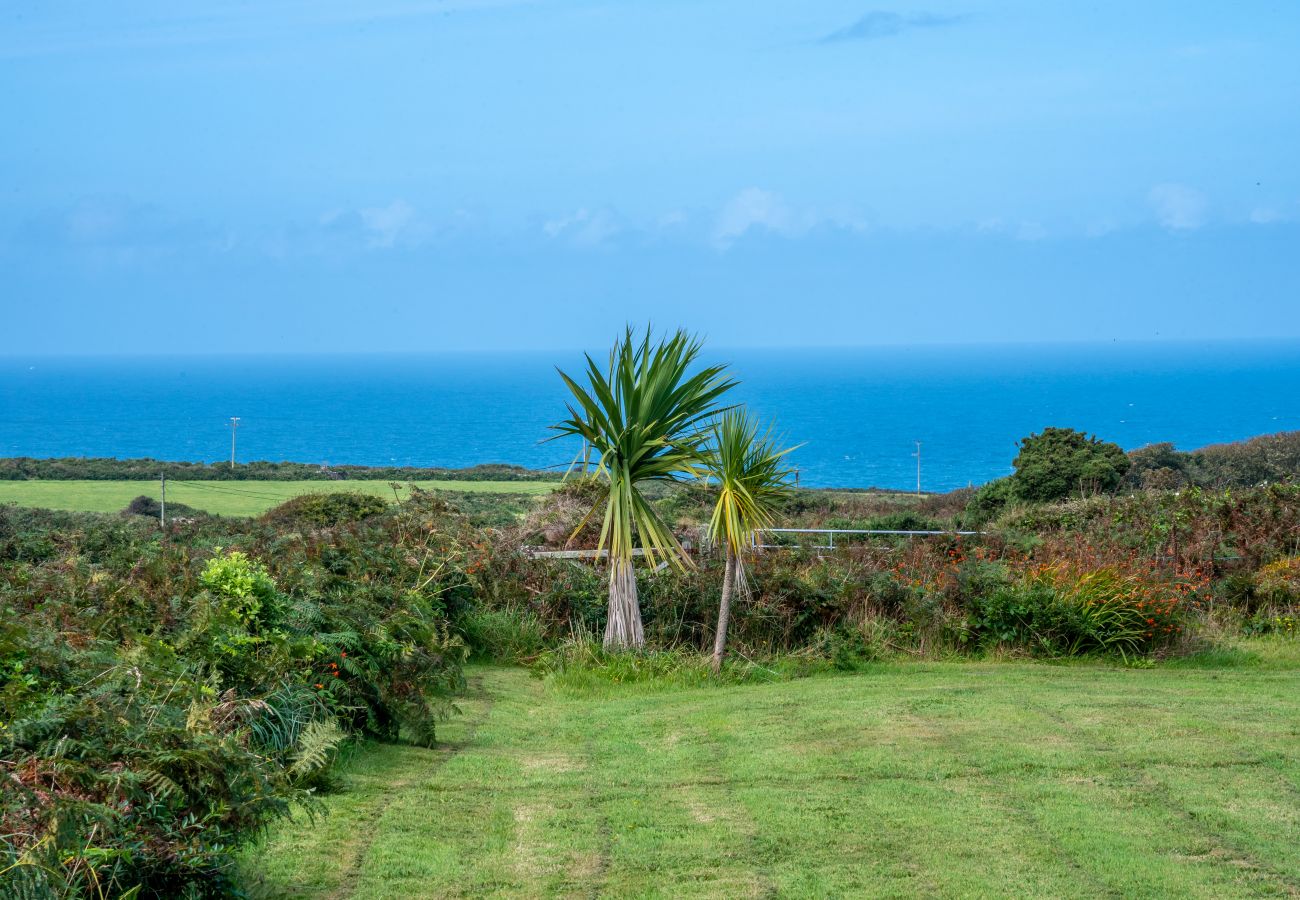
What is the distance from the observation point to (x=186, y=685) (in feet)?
19.9

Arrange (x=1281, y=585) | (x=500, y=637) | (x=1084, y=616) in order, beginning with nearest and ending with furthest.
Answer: (x=1084, y=616) → (x=500, y=637) → (x=1281, y=585)

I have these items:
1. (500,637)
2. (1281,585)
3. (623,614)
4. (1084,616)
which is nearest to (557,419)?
(1281,585)

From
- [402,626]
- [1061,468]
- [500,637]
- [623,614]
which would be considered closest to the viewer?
[402,626]

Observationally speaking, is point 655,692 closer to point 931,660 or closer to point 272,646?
point 931,660

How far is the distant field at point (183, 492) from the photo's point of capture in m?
28.2

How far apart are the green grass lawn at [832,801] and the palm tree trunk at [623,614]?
2142 mm

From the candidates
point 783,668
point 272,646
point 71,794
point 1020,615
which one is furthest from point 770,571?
point 71,794

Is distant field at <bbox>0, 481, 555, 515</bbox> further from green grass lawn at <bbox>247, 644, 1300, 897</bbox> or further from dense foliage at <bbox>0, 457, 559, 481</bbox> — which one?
green grass lawn at <bbox>247, 644, 1300, 897</bbox>

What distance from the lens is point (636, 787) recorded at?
746 cm

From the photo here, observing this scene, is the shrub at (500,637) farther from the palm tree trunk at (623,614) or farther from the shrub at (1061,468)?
the shrub at (1061,468)

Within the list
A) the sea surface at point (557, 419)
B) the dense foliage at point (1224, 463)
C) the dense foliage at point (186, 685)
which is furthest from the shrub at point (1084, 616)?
the sea surface at point (557, 419)

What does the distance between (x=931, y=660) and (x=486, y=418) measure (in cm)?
13995

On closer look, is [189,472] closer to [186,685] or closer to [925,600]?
[925,600]

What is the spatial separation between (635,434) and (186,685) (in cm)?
659
